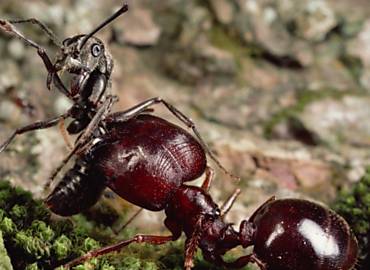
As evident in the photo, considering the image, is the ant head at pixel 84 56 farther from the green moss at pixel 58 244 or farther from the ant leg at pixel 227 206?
the ant leg at pixel 227 206

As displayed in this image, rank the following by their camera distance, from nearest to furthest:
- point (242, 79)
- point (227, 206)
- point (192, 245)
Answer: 1. point (192, 245)
2. point (227, 206)
3. point (242, 79)

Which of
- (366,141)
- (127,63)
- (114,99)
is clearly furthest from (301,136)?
(114,99)

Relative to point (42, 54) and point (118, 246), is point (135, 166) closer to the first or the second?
point (118, 246)

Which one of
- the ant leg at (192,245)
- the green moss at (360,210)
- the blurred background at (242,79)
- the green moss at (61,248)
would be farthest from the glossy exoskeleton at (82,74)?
the green moss at (360,210)

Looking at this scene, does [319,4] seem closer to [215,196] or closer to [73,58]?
[215,196]

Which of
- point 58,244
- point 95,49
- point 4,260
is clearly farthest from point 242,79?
point 4,260
